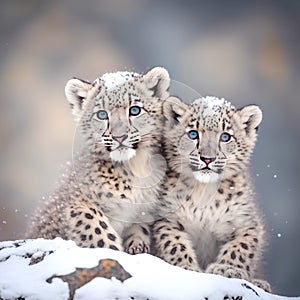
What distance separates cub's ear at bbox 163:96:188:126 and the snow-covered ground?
1.95ft

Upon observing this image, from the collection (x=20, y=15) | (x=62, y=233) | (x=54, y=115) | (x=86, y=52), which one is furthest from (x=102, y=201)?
(x=20, y=15)

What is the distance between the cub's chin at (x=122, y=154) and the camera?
347cm

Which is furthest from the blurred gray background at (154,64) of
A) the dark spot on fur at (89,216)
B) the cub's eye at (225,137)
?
the dark spot on fur at (89,216)

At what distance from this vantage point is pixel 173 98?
11.6 feet

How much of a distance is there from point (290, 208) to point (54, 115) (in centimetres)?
108

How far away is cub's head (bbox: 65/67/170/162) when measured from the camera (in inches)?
137

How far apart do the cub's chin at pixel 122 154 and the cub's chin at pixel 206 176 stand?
27cm

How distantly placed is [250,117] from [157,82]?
1.35ft

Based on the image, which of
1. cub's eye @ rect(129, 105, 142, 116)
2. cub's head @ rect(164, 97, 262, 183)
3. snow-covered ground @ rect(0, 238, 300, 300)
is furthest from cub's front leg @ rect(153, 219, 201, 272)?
cub's eye @ rect(129, 105, 142, 116)

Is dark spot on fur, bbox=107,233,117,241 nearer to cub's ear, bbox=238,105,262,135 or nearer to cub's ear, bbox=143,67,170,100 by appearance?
cub's ear, bbox=143,67,170,100

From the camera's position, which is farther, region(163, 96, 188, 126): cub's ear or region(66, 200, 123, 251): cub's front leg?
region(163, 96, 188, 126): cub's ear

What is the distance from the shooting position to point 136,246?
345 cm

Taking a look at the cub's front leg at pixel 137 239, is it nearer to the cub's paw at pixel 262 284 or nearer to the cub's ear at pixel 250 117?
the cub's paw at pixel 262 284

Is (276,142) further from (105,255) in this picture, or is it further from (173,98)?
(105,255)
